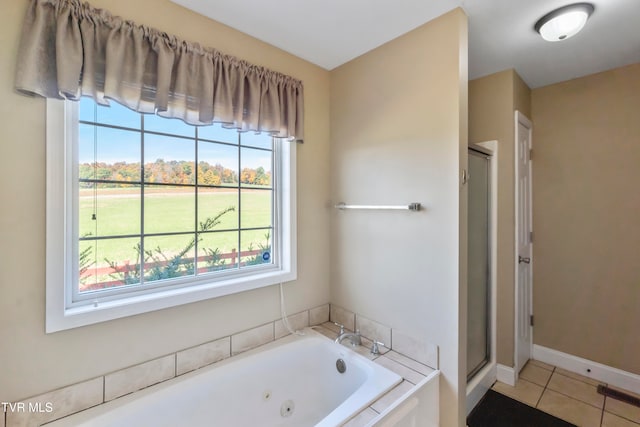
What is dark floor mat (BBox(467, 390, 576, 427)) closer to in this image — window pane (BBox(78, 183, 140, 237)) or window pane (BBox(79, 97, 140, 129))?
window pane (BBox(78, 183, 140, 237))

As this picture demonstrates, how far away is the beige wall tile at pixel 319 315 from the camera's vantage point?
2067mm

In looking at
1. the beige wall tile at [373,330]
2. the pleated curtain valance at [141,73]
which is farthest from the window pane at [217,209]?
the beige wall tile at [373,330]

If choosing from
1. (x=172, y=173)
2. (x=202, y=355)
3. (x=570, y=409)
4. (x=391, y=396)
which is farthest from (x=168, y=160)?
(x=570, y=409)

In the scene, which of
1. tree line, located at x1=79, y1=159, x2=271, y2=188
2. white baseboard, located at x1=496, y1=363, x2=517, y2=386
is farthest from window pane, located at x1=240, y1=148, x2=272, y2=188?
Result: white baseboard, located at x1=496, y1=363, x2=517, y2=386

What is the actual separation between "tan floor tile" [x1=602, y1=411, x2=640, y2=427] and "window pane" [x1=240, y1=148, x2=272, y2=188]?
105 inches

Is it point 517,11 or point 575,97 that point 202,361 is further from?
point 575,97

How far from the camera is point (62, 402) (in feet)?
3.87

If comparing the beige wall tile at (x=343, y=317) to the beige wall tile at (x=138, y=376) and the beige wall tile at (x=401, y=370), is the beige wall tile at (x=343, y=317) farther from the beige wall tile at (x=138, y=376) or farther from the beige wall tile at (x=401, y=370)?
the beige wall tile at (x=138, y=376)

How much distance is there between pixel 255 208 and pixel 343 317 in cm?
101

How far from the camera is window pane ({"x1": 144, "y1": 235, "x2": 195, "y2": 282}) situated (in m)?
1.48

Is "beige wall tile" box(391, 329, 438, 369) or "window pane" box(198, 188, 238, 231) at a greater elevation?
"window pane" box(198, 188, 238, 231)

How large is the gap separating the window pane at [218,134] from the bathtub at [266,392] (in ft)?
4.26

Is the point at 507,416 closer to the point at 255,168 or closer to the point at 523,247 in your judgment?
the point at 523,247

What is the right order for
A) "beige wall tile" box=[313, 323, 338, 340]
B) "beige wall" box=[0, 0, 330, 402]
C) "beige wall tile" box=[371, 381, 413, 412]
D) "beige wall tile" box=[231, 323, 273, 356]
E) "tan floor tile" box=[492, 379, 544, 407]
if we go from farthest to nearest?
"tan floor tile" box=[492, 379, 544, 407] → "beige wall tile" box=[313, 323, 338, 340] → "beige wall tile" box=[231, 323, 273, 356] → "beige wall tile" box=[371, 381, 413, 412] → "beige wall" box=[0, 0, 330, 402]
